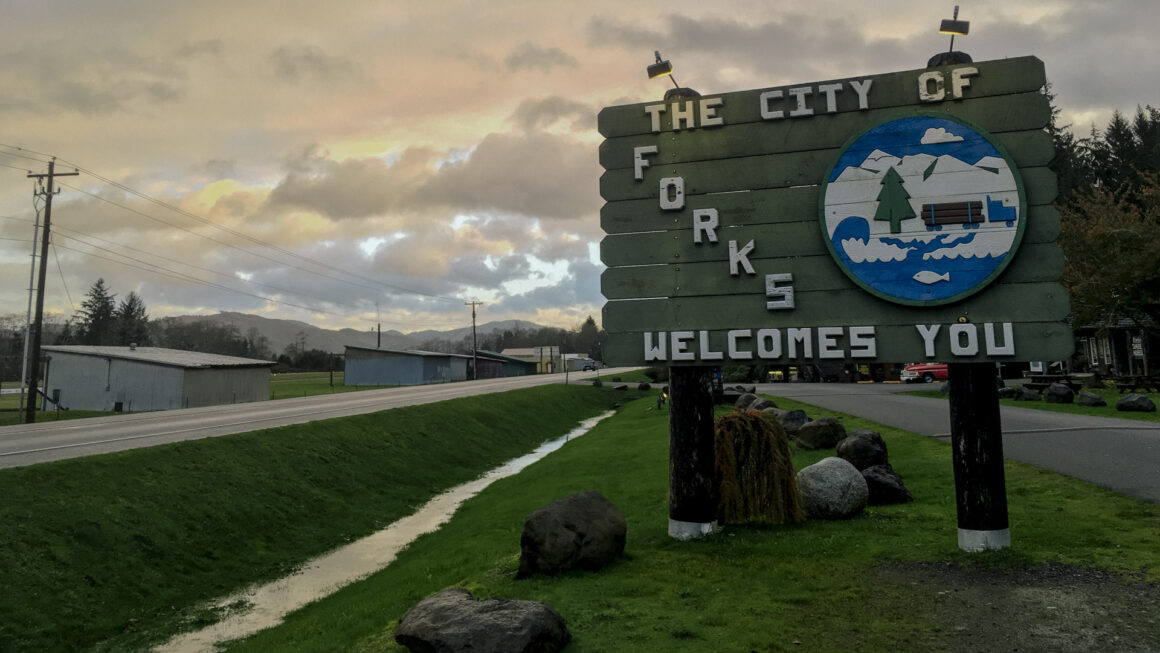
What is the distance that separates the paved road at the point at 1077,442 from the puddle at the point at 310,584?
1371 cm

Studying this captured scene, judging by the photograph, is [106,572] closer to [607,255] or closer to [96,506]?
[96,506]

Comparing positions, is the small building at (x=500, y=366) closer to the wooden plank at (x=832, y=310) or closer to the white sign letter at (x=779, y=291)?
the wooden plank at (x=832, y=310)

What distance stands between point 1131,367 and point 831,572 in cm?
4878

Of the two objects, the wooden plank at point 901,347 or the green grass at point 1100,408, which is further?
the green grass at point 1100,408

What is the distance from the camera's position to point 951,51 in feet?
26.1

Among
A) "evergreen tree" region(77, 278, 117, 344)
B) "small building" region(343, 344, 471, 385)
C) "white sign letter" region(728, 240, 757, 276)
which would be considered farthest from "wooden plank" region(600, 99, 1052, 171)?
"evergreen tree" region(77, 278, 117, 344)

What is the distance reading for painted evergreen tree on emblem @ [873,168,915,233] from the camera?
25.2 ft

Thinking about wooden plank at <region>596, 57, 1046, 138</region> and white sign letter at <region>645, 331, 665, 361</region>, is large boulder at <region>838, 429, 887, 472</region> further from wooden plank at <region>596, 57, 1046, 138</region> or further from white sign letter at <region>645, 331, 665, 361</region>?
wooden plank at <region>596, 57, 1046, 138</region>

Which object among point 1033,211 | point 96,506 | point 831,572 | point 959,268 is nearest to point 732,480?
point 831,572

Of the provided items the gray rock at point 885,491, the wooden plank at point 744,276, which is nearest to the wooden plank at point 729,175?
the wooden plank at point 744,276

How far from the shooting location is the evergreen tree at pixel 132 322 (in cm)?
10700

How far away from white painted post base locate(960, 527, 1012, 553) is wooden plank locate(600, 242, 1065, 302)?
9.40ft

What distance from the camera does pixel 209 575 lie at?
42.9 ft

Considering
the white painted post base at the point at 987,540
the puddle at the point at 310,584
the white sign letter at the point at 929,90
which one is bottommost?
the puddle at the point at 310,584
